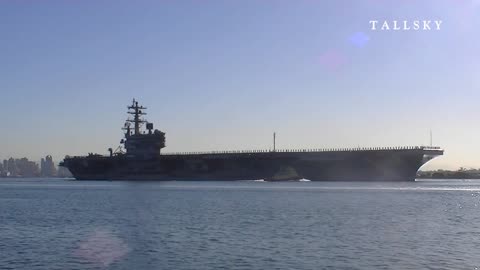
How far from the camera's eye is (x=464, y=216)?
40906mm

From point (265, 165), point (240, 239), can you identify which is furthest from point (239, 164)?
point (240, 239)

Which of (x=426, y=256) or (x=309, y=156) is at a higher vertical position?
(x=309, y=156)

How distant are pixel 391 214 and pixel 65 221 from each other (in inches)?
851

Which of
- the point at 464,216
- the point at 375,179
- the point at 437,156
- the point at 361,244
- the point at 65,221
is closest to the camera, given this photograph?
the point at 361,244

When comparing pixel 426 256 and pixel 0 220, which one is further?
pixel 0 220

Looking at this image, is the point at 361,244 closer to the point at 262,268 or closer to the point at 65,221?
the point at 262,268

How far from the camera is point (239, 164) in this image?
366ft

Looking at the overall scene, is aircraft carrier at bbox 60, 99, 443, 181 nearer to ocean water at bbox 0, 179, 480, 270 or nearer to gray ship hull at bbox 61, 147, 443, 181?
gray ship hull at bbox 61, 147, 443, 181

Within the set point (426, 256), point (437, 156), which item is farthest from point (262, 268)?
point (437, 156)

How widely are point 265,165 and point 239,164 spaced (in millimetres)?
5184

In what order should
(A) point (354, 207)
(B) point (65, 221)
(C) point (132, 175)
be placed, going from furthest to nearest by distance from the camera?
1. (C) point (132, 175)
2. (A) point (354, 207)
3. (B) point (65, 221)

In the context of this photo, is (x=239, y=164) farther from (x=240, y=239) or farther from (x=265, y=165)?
(x=240, y=239)

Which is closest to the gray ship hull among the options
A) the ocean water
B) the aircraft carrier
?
the aircraft carrier

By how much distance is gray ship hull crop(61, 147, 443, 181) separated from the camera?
9761 cm
